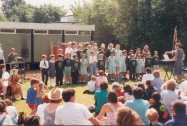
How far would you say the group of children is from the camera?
76.7ft

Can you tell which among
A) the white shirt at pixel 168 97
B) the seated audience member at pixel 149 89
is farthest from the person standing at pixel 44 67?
the white shirt at pixel 168 97

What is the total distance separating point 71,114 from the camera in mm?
9188

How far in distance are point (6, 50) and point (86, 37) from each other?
7089 mm

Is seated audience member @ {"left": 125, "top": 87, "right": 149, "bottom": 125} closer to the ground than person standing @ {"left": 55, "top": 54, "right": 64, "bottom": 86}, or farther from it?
farther from it

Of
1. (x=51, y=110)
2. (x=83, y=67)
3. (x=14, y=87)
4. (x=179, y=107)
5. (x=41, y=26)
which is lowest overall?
(x=14, y=87)

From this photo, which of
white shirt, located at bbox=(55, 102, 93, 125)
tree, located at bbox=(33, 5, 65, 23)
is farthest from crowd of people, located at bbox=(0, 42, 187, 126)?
tree, located at bbox=(33, 5, 65, 23)

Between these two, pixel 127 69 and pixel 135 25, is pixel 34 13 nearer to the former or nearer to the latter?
pixel 135 25

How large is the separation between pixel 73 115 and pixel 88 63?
1522cm

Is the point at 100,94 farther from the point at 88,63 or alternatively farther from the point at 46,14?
the point at 46,14

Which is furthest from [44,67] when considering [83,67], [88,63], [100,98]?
[100,98]

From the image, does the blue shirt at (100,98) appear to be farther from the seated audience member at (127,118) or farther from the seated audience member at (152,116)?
the seated audience member at (127,118)

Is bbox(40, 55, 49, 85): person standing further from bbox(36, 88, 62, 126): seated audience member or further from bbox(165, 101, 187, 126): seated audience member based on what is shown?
bbox(165, 101, 187, 126): seated audience member

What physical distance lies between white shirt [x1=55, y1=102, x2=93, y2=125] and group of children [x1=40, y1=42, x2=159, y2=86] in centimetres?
1338

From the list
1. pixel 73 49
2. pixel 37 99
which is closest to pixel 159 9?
pixel 73 49
